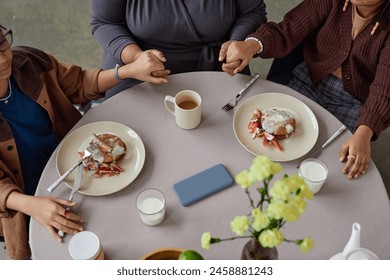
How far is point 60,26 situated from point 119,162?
183cm

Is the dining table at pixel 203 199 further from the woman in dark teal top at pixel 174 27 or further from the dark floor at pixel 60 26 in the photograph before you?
the dark floor at pixel 60 26

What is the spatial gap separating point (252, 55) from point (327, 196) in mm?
593

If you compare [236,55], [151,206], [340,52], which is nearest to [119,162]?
[151,206]

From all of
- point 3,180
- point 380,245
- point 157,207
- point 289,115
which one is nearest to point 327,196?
point 380,245

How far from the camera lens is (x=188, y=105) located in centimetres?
138

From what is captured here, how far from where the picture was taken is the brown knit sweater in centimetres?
158

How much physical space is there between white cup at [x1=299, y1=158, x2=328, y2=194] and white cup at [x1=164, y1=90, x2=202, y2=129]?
346 millimetres

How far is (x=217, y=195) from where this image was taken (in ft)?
4.04

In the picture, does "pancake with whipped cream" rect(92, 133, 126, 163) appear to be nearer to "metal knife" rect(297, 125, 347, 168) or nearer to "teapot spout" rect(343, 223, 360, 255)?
"metal knife" rect(297, 125, 347, 168)

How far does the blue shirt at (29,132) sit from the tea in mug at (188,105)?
476 mm

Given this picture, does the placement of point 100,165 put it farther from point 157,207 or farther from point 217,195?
point 217,195

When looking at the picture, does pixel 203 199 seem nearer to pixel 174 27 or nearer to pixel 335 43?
pixel 174 27

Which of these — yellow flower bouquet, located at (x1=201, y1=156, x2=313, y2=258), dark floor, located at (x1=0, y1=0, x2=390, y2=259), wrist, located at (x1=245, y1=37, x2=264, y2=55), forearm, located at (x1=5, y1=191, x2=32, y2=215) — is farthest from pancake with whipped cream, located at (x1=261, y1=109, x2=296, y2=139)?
dark floor, located at (x1=0, y1=0, x2=390, y2=259)

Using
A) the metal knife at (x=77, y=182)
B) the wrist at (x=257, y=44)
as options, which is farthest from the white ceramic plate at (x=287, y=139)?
the metal knife at (x=77, y=182)
